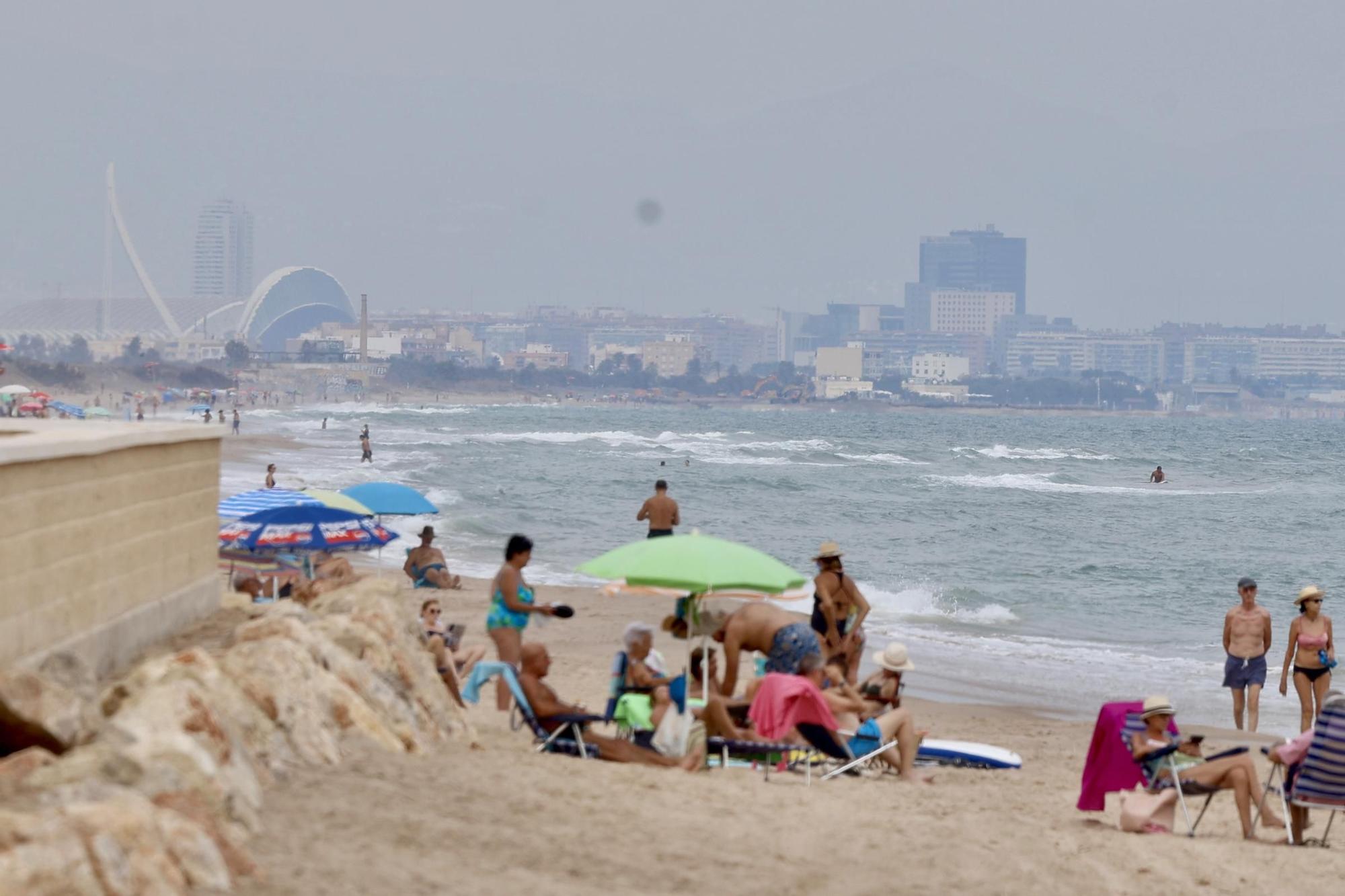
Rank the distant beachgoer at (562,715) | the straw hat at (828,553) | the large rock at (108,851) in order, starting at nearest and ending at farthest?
the large rock at (108,851) → the distant beachgoer at (562,715) → the straw hat at (828,553)

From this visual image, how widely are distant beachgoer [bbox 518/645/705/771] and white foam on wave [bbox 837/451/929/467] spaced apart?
60509mm

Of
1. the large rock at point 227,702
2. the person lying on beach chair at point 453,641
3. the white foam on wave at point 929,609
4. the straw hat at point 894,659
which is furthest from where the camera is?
the white foam on wave at point 929,609

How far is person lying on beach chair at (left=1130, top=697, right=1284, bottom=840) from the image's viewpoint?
8023mm

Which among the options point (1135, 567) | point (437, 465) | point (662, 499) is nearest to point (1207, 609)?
point (1135, 567)

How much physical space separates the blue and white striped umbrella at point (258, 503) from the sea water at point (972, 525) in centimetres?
421

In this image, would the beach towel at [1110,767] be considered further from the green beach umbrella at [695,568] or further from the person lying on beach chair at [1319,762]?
the green beach umbrella at [695,568]

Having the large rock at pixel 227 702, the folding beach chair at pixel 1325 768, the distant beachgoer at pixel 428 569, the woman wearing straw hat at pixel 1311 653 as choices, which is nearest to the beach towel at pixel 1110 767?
the folding beach chair at pixel 1325 768

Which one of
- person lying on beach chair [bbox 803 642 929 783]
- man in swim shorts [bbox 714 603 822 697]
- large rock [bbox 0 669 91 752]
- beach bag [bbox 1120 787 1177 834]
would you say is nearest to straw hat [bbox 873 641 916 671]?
person lying on beach chair [bbox 803 642 929 783]

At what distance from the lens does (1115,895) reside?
6.80m

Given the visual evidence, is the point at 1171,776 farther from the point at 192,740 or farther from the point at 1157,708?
the point at 192,740

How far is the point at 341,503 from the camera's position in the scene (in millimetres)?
13523

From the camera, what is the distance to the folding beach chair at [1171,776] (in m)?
8.05

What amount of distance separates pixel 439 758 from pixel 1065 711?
23.0ft

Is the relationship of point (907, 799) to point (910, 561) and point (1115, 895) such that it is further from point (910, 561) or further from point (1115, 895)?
point (910, 561)
